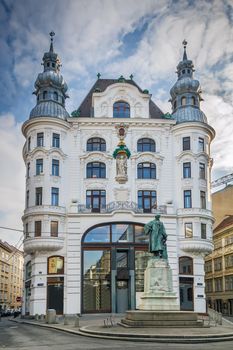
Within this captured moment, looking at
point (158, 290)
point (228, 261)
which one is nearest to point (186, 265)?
point (158, 290)

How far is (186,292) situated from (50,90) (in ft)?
82.6

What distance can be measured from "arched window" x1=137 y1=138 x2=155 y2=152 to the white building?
0.34 ft

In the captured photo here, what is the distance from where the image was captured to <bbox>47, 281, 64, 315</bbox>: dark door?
45.7 metres

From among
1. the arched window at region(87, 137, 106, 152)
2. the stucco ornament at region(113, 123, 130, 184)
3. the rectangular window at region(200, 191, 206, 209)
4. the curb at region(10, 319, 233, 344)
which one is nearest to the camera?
the curb at region(10, 319, 233, 344)

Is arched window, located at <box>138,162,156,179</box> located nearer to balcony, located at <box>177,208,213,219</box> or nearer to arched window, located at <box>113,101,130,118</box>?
balcony, located at <box>177,208,213,219</box>

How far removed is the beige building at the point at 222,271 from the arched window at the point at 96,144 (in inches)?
992

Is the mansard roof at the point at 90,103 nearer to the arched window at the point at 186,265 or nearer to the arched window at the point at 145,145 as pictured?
the arched window at the point at 145,145

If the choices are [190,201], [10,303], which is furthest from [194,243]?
[10,303]

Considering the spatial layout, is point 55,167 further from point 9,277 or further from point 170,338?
point 9,277

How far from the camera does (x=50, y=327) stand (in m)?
33.1

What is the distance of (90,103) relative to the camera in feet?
180

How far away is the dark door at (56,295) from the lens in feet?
150

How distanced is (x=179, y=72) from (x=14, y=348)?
138 feet

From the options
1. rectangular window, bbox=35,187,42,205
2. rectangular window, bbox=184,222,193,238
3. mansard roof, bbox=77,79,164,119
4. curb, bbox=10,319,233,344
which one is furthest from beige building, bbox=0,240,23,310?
curb, bbox=10,319,233,344
